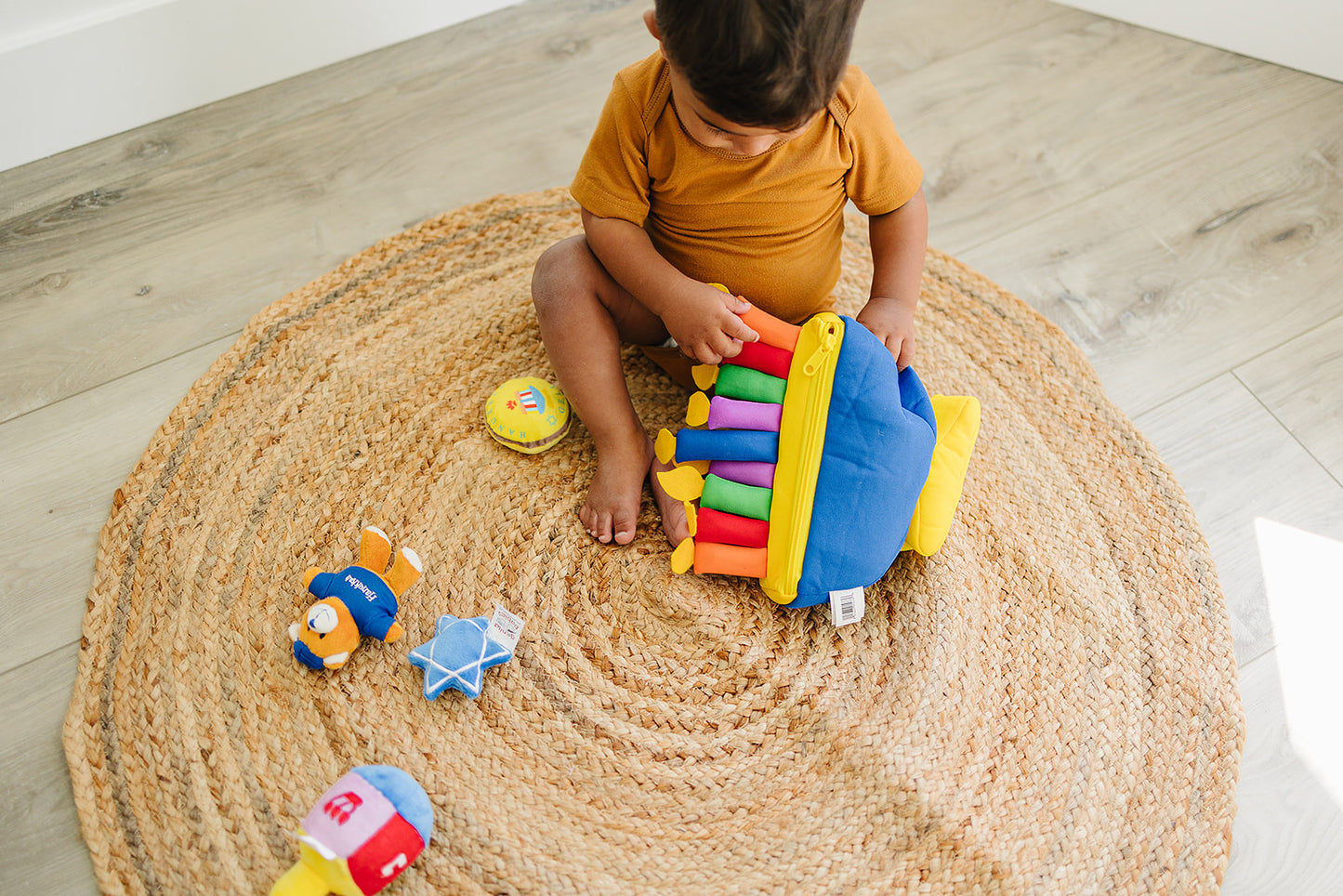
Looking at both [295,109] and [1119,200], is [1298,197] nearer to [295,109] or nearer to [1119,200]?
[1119,200]

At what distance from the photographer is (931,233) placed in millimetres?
1094

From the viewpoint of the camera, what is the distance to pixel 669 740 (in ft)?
2.59

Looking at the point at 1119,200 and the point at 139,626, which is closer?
the point at 139,626

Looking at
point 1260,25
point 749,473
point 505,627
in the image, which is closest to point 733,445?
point 749,473

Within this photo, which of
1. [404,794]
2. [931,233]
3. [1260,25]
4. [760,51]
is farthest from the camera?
[1260,25]

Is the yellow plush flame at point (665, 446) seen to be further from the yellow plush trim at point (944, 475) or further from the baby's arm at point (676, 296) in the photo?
the yellow plush trim at point (944, 475)

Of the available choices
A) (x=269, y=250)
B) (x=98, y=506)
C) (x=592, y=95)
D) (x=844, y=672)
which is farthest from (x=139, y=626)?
(x=592, y=95)

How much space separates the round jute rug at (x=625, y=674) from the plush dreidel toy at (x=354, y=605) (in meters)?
0.03

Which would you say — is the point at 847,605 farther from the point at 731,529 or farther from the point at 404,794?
the point at 404,794

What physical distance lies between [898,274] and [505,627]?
449 millimetres

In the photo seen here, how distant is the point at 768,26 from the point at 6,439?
0.80 meters

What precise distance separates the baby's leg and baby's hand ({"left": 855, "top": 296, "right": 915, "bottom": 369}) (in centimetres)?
19

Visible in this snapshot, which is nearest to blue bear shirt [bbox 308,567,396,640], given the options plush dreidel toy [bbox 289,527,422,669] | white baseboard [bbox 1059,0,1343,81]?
plush dreidel toy [bbox 289,527,422,669]

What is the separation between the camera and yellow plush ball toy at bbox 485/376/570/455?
2.93 ft
